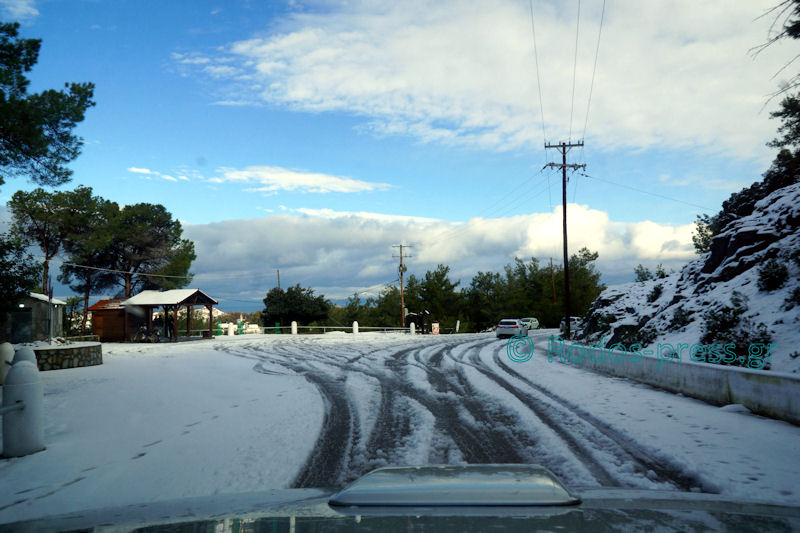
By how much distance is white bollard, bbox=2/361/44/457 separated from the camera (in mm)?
5988

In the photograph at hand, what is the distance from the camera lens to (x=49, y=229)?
4616 cm

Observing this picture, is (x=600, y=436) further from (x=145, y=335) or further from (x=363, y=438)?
(x=145, y=335)

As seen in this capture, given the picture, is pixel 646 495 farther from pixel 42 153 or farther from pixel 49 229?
pixel 49 229

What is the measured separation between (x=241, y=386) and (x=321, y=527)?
10.8 meters

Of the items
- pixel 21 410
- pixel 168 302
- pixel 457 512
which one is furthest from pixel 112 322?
pixel 457 512

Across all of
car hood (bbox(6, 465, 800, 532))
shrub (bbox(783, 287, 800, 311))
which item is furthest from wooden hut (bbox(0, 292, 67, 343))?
shrub (bbox(783, 287, 800, 311))

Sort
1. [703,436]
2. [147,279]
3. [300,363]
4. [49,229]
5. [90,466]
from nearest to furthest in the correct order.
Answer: [90,466] < [703,436] < [300,363] < [49,229] < [147,279]

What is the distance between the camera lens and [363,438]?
22.7 feet

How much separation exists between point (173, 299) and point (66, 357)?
1964cm

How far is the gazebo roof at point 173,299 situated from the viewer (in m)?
36.6

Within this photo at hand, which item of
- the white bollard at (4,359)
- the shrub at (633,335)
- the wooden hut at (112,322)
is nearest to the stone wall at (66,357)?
the white bollard at (4,359)

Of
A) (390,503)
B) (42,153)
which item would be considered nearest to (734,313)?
(390,503)

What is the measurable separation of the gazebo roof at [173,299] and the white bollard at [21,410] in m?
31.8

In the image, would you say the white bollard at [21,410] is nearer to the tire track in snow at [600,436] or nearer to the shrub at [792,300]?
the tire track in snow at [600,436]
